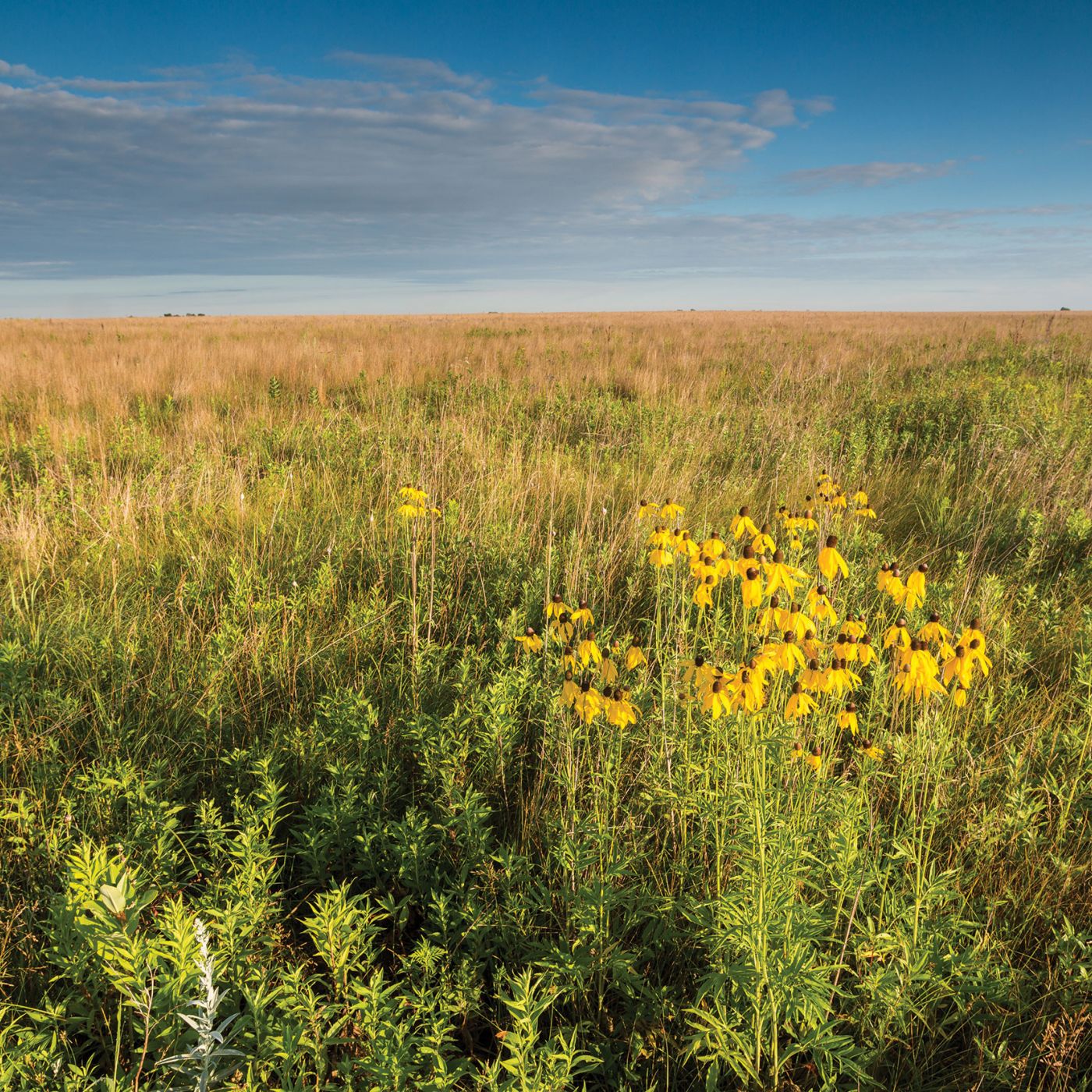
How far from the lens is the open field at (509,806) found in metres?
1.48

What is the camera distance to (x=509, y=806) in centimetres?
228

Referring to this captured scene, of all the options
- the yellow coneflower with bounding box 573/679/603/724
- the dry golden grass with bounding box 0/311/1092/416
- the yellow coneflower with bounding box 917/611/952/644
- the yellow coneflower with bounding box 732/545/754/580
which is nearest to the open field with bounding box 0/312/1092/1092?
the yellow coneflower with bounding box 573/679/603/724

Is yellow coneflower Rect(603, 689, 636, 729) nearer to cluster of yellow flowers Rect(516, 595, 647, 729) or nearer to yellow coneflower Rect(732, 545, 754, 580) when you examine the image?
cluster of yellow flowers Rect(516, 595, 647, 729)

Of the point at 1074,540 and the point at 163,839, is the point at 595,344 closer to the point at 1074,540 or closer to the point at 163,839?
the point at 1074,540

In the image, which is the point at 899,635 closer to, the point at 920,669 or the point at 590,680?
the point at 920,669

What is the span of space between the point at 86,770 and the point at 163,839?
62cm

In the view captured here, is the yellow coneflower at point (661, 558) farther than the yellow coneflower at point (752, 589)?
Yes

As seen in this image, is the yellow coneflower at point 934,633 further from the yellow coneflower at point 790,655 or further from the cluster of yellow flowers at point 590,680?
the cluster of yellow flowers at point 590,680

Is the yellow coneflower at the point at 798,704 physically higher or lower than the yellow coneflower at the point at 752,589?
lower

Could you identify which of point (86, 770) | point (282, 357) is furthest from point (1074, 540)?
point (282, 357)

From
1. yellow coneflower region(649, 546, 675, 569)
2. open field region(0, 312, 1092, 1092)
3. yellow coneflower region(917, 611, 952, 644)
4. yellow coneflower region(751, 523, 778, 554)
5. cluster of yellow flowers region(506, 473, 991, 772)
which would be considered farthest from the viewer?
yellow coneflower region(649, 546, 675, 569)

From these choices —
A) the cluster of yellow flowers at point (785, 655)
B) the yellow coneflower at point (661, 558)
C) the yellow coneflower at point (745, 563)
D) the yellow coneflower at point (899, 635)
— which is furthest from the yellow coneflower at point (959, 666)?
the yellow coneflower at point (661, 558)

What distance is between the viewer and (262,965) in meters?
1.68

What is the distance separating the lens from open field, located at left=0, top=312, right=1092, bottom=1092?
148 cm
